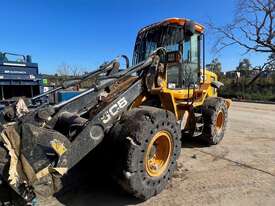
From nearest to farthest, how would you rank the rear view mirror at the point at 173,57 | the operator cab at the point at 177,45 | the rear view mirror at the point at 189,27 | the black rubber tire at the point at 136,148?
1. the black rubber tire at the point at 136,148
2. the rear view mirror at the point at 173,57
3. the rear view mirror at the point at 189,27
4. the operator cab at the point at 177,45

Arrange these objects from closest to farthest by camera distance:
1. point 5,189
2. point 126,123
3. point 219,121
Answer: point 5,189 < point 126,123 < point 219,121

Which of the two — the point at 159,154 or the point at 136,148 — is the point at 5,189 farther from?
the point at 159,154

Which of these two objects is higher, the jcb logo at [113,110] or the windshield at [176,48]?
the windshield at [176,48]

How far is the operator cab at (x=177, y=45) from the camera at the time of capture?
5094mm

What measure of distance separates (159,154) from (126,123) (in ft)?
2.79

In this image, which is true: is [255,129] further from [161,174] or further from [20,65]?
[20,65]

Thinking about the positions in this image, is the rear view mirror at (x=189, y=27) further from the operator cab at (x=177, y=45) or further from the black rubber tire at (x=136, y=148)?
the black rubber tire at (x=136, y=148)

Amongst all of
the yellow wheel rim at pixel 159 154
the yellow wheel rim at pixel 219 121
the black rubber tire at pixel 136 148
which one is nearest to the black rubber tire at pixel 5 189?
the black rubber tire at pixel 136 148

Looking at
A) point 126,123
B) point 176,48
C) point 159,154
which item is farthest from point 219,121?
point 126,123

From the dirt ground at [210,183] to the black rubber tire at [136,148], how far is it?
25 cm

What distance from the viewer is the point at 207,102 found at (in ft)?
19.8

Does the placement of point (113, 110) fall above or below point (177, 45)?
below

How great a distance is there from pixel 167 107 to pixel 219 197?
162cm

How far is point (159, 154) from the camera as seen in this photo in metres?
3.84
